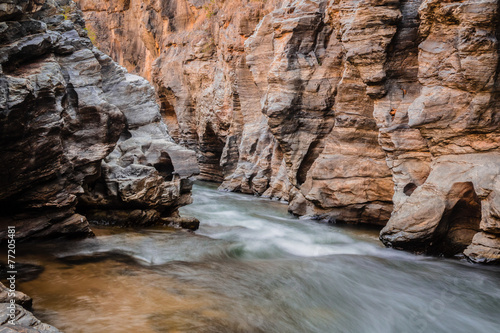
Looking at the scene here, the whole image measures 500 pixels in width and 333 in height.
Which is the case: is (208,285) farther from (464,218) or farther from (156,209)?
(464,218)

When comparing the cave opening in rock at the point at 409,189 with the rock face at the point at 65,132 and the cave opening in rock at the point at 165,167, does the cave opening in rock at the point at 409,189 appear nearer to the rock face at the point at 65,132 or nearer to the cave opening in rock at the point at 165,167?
the rock face at the point at 65,132

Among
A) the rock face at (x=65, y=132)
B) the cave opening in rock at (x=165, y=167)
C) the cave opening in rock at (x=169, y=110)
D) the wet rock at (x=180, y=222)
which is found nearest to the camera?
the rock face at (x=65, y=132)

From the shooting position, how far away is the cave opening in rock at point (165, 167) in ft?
33.2

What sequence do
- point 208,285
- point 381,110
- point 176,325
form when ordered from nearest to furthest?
point 176,325, point 208,285, point 381,110

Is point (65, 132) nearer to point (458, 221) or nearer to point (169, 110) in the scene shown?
point (458, 221)

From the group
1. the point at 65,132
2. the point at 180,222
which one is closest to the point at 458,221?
the point at 180,222

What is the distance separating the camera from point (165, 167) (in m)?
10.4

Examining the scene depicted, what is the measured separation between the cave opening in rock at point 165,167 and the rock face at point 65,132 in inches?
1.2

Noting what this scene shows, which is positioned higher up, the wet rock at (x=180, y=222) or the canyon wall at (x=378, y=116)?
the canyon wall at (x=378, y=116)

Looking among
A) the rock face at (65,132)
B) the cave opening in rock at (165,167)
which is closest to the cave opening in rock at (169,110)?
the rock face at (65,132)

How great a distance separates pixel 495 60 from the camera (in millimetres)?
7680

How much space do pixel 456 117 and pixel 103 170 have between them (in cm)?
789

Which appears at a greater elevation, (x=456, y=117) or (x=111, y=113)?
(x=456, y=117)

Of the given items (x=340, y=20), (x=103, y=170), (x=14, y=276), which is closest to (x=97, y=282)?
(x=14, y=276)
